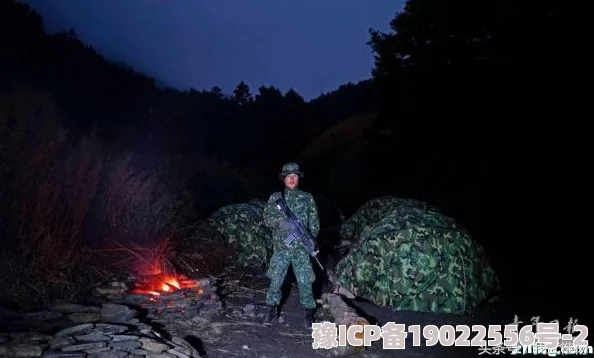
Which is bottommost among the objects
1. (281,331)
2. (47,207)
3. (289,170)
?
(281,331)

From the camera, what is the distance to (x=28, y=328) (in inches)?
213

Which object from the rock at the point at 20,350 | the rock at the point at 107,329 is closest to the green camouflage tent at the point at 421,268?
the rock at the point at 107,329

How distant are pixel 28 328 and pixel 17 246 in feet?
5.54

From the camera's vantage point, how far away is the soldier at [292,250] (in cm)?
683

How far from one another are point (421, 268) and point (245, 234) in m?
3.90

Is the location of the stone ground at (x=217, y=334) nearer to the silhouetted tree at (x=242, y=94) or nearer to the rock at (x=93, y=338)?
the rock at (x=93, y=338)

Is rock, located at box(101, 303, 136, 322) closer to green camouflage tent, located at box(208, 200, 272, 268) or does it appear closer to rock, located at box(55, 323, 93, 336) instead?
rock, located at box(55, 323, 93, 336)

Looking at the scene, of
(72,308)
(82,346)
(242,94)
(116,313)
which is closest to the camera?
(82,346)

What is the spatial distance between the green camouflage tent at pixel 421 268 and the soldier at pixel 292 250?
1.63 metres

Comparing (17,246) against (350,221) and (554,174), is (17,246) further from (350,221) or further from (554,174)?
(554,174)

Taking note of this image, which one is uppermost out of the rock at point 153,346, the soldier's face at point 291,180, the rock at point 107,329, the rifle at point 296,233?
the soldier's face at point 291,180

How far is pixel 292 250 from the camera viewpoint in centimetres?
684

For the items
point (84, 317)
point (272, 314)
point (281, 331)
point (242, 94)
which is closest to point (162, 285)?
point (84, 317)

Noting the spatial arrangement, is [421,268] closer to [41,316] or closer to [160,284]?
[160,284]
